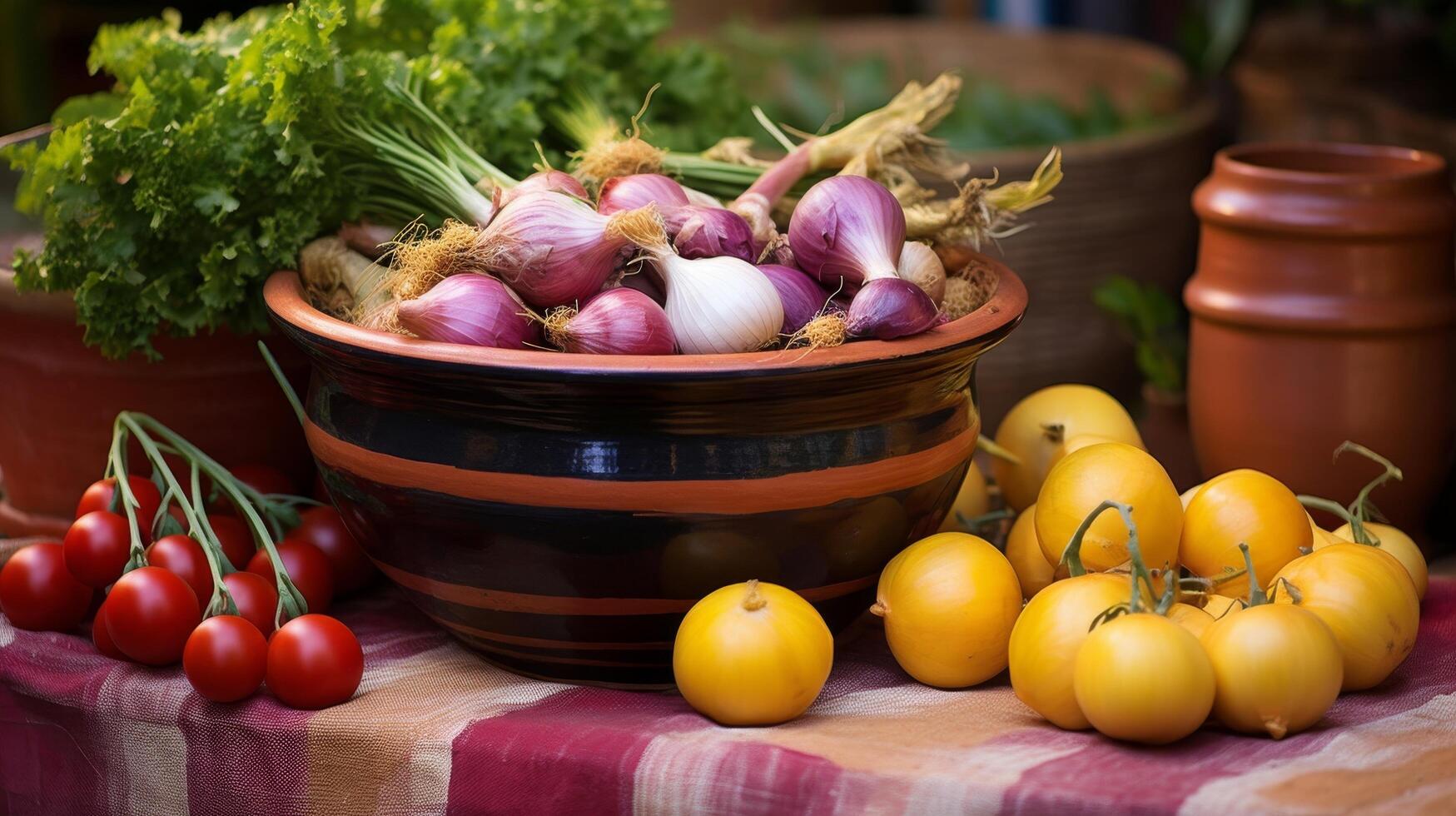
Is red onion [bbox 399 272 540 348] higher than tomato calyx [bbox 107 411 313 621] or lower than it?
higher

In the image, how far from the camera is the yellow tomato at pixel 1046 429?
1.32 metres

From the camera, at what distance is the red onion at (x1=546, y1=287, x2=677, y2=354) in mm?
1008

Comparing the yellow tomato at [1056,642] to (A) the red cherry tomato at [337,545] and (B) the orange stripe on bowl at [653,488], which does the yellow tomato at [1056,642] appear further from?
(A) the red cherry tomato at [337,545]

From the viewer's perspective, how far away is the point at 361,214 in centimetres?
136

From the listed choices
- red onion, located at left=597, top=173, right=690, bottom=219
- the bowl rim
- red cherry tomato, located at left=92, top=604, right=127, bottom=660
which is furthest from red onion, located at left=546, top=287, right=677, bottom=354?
red cherry tomato, located at left=92, top=604, right=127, bottom=660

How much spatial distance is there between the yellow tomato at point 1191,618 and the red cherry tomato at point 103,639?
83cm

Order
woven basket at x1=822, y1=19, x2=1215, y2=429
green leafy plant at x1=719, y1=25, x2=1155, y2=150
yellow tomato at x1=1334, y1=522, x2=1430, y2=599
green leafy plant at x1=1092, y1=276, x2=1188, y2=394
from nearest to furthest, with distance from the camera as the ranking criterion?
yellow tomato at x1=1334, y1=522, x2=1430, y2=599 → green leafy plant at x1=1092, y1=276, x2=1188, y2=394 → woven basket at x1=822, y1=19, x2=1215, y2=429 → green leafy plant at x1=719, y1=25, x2=1155, y2=150

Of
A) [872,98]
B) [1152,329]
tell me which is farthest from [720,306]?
[872,98]

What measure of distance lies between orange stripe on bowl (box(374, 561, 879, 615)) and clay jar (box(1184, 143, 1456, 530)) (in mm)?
529

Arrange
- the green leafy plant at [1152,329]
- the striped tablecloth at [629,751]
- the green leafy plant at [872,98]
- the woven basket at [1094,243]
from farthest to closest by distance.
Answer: the green leafy plant at [872,98] < the woven basket at [1094,243] < the green leafy plant at [1152,329] < the striped tablecloth at [629,751]

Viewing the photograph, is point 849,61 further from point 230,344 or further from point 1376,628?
point 1376,628

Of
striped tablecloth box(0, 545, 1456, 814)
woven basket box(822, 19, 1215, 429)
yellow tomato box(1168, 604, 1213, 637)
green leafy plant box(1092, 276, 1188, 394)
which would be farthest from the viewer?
woven basket box(822, 19, 1215, 429)

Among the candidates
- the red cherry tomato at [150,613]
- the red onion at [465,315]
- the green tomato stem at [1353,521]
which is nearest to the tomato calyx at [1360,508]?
the green tomato stem at [1353,521]

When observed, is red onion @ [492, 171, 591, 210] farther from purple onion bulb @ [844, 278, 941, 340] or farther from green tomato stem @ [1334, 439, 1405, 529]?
green tomato stem @ [1334, 439, 1405, 529]
